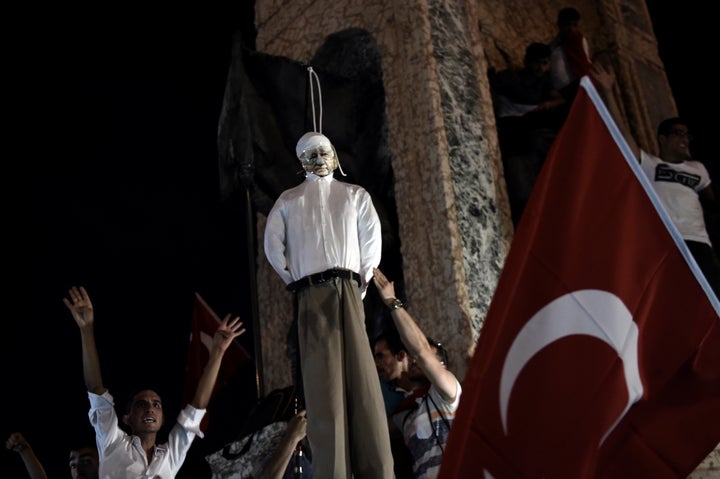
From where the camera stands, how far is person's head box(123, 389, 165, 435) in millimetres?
4875

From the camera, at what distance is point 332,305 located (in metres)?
4.27

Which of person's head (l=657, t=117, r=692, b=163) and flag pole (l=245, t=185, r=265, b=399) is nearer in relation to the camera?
flag pole (l=245, t=185, r=265, b=399)

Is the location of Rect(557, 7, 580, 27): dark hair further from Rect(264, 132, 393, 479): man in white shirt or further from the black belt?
the black belt

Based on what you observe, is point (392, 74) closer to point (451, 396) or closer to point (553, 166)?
point (451, 396)

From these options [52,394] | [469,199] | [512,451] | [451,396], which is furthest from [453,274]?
[52,394]

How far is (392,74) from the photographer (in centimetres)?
666

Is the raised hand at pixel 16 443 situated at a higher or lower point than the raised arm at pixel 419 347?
lower

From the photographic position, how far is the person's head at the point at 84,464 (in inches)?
214

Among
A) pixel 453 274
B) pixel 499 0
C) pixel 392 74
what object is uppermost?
pixel 499 0

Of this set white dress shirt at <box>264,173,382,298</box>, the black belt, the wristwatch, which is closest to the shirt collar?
white dress shirt at <box>264,173,382,298</box>

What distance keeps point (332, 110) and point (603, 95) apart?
6.56 feet

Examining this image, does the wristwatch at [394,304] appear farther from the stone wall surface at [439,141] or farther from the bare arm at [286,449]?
the stone wall surface at [439,141]

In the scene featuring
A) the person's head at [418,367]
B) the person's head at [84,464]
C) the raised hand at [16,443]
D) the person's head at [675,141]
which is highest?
the person's head at [675,141]

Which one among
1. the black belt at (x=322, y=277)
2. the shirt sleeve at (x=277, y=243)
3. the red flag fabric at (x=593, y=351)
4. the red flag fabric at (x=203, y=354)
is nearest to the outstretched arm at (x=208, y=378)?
the shirt sleeve at (x=277, y=243)
